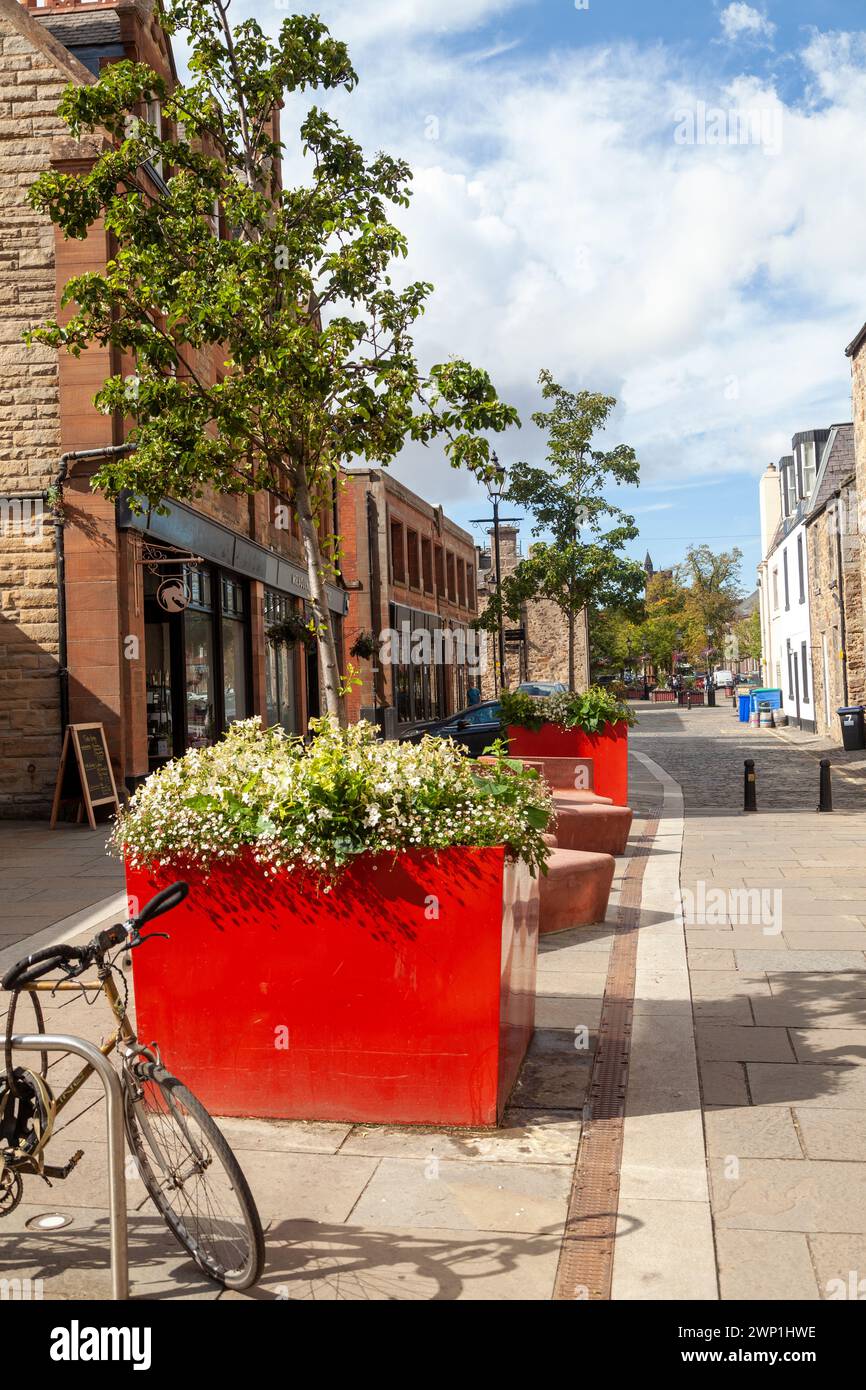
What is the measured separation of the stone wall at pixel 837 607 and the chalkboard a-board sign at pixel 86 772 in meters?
18.3

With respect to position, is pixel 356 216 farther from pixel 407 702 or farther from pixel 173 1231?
pixel 407 702

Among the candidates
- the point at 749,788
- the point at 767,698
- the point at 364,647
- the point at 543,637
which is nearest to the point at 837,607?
the point at 767,698

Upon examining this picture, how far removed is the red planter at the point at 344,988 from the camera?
4.74 meters

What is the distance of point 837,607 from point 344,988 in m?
26.2

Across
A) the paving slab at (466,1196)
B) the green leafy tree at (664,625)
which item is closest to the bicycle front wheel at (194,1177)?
the paving slab at (466,1196)

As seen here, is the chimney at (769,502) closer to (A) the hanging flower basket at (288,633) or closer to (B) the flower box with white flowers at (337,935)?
(A) the hanging flower basket at (288,633)

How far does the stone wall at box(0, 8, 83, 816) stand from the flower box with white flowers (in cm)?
1094

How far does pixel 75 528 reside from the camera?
1504cm

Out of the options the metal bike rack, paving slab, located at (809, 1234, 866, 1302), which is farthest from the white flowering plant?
paving slab, located at (809, 1234, 866, 1302)

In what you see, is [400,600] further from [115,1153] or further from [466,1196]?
[115,1153]

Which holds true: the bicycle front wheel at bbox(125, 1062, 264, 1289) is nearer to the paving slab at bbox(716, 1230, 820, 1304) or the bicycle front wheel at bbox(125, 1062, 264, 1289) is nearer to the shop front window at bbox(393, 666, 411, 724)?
the paving slab at bbox(716, 1230, 820, 1304)

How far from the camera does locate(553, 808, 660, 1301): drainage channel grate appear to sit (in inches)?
140

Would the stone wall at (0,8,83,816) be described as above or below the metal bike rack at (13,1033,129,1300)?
above

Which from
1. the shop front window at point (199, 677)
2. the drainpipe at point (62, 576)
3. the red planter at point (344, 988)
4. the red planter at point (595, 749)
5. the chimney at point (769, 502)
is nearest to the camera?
the red planter at point (344, 988)
